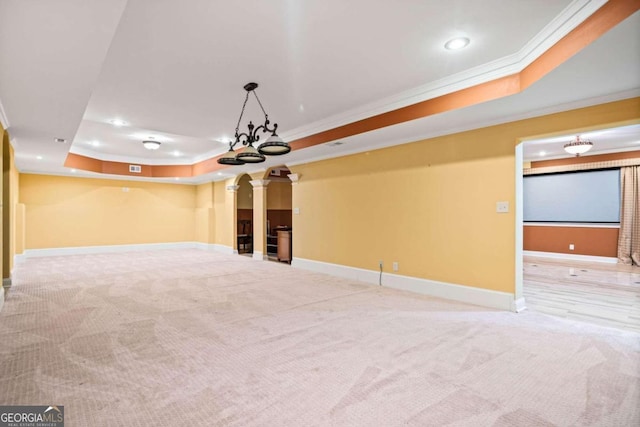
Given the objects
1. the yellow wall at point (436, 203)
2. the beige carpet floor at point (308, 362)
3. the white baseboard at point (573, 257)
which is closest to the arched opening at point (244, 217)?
the yellow wall at point (436, 203)

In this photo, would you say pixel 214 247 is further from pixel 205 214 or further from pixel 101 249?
pixel 101 249

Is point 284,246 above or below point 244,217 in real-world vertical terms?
below

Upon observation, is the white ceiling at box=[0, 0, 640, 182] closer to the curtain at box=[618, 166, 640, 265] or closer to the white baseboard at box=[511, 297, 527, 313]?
the white baseboard at box=[511, 297, 527, 313]

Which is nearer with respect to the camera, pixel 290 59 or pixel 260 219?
pixel 290 59

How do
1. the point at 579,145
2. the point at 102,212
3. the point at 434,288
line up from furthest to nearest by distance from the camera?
the point at 102,212
the point at 579,145
the point at 434,288

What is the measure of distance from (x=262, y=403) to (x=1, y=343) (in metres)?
2.73

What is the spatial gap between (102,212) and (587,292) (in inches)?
470

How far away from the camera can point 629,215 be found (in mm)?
7070

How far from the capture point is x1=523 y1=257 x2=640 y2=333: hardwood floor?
12.2ft

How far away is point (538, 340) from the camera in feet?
9.81

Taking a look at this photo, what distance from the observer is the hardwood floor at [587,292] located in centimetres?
373

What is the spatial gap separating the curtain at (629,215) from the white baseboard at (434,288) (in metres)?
5.48

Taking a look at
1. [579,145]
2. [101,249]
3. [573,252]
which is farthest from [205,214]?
[573,252]

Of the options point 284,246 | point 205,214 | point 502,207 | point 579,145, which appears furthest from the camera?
point 205,214
